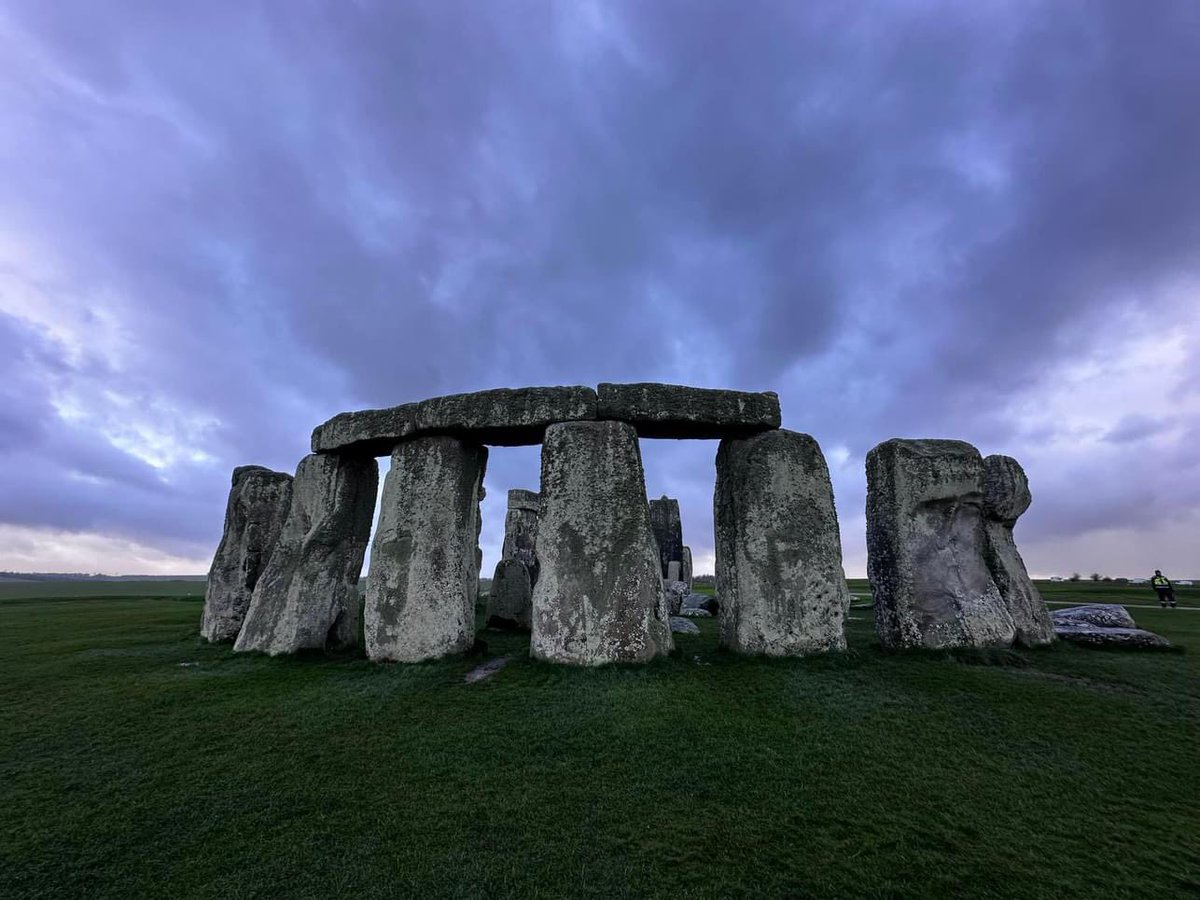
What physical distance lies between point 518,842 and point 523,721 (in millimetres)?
1707

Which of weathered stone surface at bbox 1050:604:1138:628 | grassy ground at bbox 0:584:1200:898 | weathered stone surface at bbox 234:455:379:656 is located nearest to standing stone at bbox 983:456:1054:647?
grassy ground at bbox 0:584:1200:898

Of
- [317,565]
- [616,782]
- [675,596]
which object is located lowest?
[616,782]

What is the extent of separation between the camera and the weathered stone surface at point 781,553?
678cm

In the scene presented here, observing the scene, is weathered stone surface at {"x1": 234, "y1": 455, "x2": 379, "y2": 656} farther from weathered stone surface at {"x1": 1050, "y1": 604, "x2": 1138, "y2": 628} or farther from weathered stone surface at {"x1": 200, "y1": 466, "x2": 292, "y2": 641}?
weathered stone surface at {"x1": 1050, "y1": 604, "x2": 1138, "y2": 628}

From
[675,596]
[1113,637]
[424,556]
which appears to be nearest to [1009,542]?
[1113,637]

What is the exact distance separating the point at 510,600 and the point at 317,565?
11.2ft

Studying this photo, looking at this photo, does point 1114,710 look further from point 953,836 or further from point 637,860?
point 637,860

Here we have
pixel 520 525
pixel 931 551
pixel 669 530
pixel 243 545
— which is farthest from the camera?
pixel 669 530

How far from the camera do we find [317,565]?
8.14 m

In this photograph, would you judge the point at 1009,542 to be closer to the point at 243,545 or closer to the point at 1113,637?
the point at 1113,637

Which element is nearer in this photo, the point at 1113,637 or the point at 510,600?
the point at 1113,637

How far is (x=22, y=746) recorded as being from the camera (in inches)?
175

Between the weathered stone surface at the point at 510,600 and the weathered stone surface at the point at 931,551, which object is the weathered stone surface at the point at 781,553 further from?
the weathered stone surface at the point at 510,600

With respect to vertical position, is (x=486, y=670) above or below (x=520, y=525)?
below
